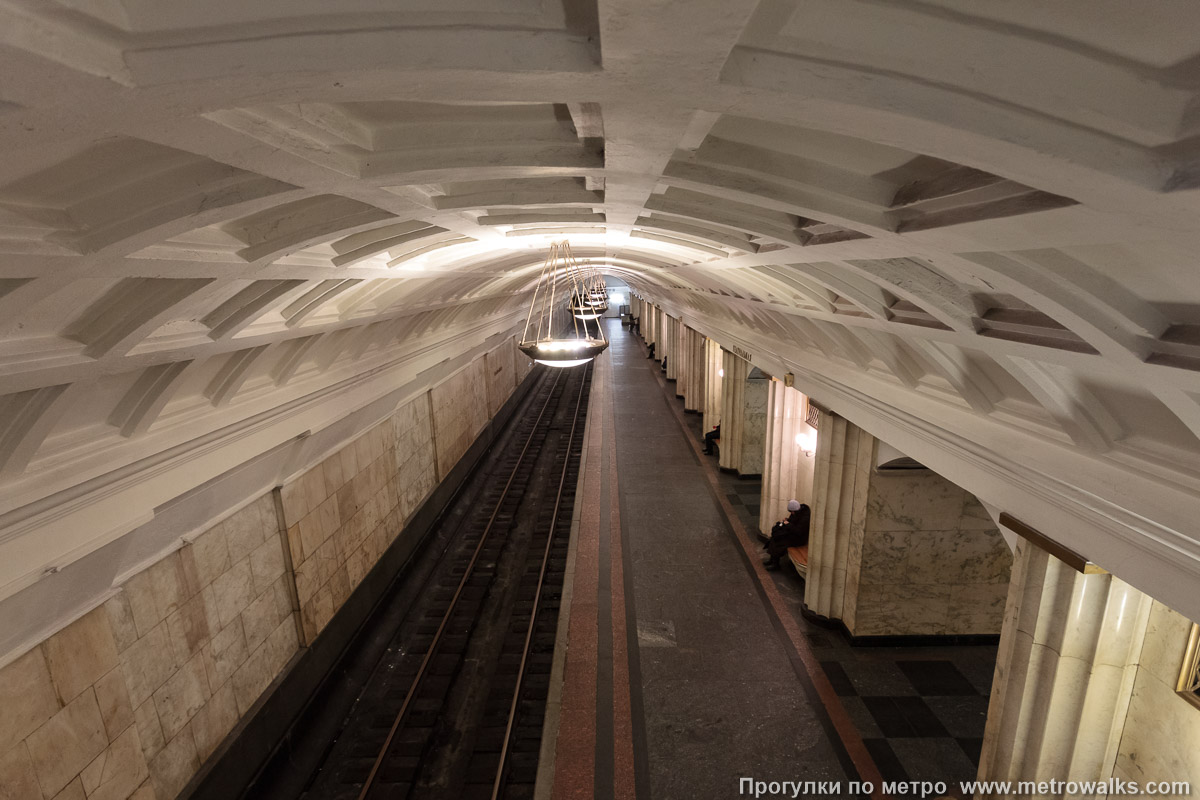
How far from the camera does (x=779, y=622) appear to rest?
9047 millimetres

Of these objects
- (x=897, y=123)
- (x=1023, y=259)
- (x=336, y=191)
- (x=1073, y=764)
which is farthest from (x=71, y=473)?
(x=1073, y=764)

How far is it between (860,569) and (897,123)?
25.4ft

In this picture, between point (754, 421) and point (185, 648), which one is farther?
point (754, 421)

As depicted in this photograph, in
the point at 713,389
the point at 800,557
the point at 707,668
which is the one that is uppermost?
the point at 713,389

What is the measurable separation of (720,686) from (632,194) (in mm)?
6641

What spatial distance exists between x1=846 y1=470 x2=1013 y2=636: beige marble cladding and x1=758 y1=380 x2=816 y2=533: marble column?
334cm

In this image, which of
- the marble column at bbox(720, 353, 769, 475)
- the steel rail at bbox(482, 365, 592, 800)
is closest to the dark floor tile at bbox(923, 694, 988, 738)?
the steel rail at bbox(482, 365, 592, 800)

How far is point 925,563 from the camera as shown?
Answer: 8.04 metres

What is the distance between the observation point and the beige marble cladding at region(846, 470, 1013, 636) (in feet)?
25.5

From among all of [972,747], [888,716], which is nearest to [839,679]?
[888,716]

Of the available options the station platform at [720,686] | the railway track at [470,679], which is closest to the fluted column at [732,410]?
the station platform at [720,686]

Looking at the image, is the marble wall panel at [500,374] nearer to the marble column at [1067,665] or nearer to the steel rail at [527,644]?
the steel rail at [527,644]

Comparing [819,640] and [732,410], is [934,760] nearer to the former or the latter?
[819,640]

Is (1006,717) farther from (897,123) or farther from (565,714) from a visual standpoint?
(897,123)
